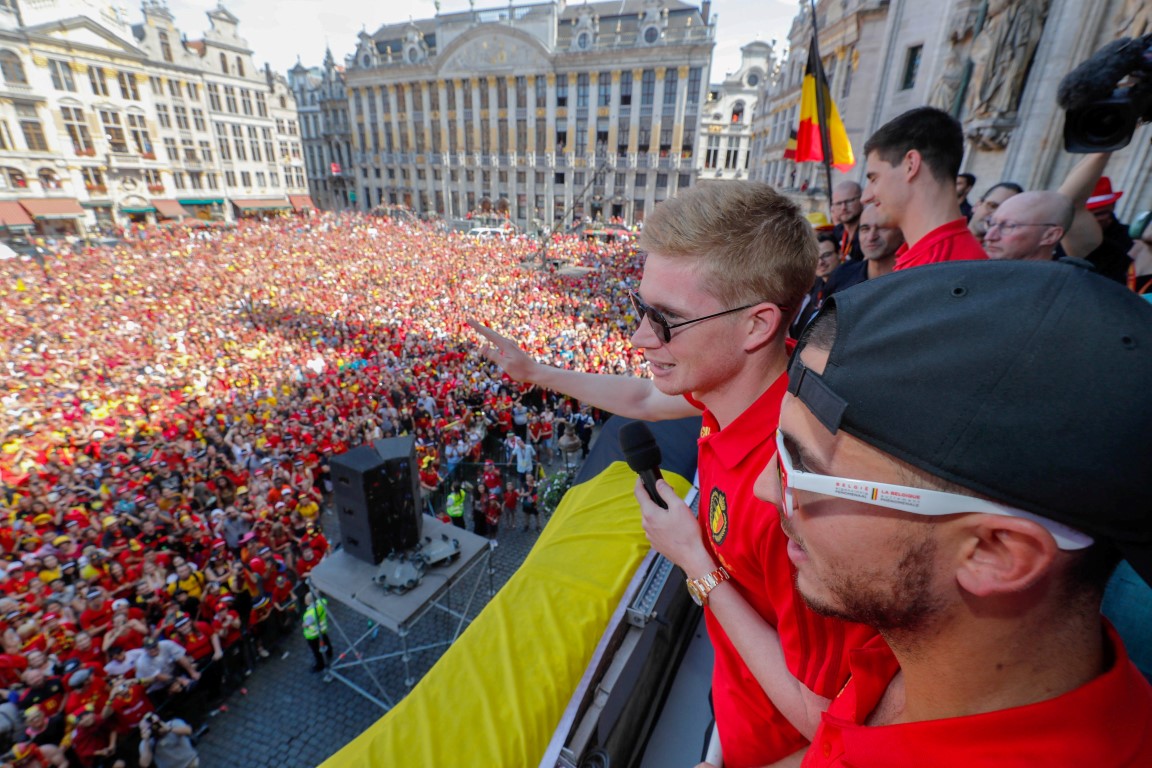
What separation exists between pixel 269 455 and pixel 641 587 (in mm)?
11039

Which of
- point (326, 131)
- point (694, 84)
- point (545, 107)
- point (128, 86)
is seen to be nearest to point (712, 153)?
point (694, 84)

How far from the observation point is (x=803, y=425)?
110cm

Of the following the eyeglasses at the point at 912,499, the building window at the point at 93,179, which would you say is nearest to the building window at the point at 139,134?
the building window at the point at 93,179

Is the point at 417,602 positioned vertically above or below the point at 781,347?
below

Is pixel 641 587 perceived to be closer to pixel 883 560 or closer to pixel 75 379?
pixel 883 560

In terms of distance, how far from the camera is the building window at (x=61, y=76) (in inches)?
1528

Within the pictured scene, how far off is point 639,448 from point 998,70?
1293 centimetres

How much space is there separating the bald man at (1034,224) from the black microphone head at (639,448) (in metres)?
2.84

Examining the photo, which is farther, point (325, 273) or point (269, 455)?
point (325, 273)

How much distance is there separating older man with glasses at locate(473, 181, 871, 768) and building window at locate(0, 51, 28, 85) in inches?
2277

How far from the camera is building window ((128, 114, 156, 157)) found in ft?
142

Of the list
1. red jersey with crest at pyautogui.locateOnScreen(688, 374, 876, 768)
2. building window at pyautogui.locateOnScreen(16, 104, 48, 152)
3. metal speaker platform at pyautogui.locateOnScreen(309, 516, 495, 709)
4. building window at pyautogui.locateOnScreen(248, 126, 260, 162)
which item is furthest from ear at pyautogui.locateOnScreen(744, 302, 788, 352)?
building window at pyautogui.locateOnScreen(248, 126, 260, 162)

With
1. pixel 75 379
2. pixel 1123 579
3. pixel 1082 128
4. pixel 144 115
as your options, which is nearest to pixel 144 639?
pixel 1123 579

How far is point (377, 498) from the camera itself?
235 inches
